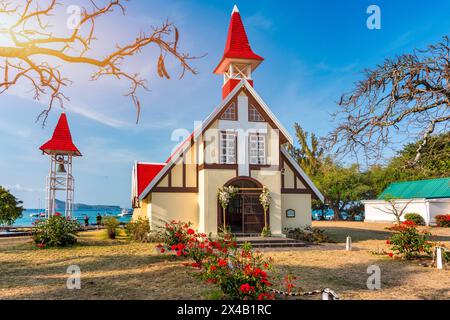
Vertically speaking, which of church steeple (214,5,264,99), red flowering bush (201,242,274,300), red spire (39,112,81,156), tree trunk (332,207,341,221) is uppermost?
church steeple (214,5,264,99)

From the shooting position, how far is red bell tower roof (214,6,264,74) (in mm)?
23234

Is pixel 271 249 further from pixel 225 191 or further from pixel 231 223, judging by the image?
pixel 231 223

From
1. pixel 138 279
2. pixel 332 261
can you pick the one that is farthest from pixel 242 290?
pixel 332 261

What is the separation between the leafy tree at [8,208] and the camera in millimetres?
24844

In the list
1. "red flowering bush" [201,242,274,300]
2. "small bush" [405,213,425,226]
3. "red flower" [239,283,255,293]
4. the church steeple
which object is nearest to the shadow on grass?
"red flowering bush" [201,242,274,300]

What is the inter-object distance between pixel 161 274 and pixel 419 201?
33.5 metres

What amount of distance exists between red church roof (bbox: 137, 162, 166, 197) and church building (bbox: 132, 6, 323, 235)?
182 inches

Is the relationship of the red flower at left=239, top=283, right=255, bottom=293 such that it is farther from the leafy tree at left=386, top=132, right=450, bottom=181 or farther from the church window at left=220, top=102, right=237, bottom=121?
the church window at left=220, top=102, right=237, bottom=121

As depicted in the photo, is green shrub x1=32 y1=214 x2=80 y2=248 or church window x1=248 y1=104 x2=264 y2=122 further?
church window x1=248 y1=104 x2=264 y2=122

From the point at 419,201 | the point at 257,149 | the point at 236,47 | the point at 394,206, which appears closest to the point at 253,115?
the point at 257,149

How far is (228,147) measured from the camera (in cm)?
2055

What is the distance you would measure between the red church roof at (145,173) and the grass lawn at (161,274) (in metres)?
Answer: 8.37

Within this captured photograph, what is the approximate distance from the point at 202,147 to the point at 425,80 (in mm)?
12962
